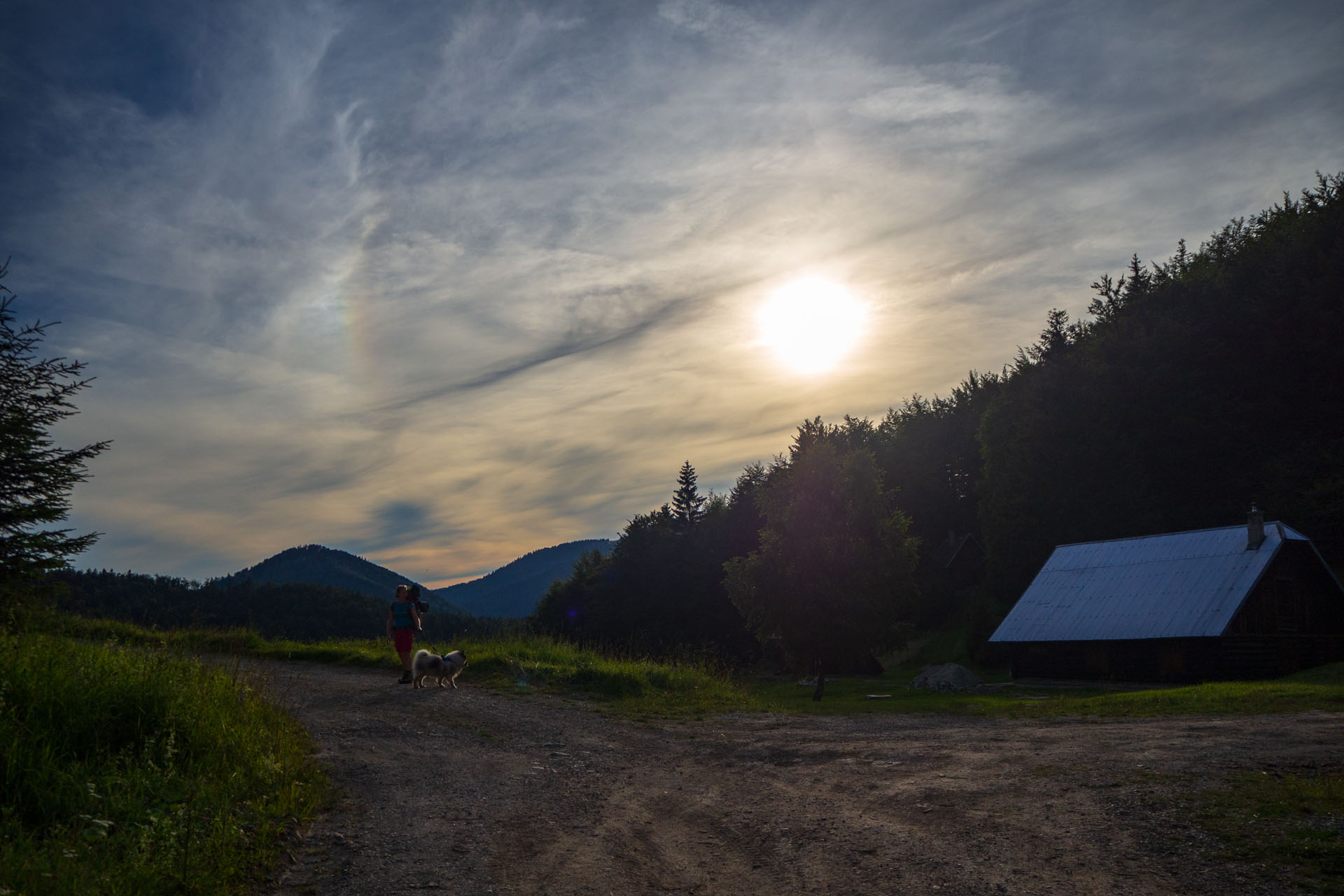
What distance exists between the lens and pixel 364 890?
17.7ft

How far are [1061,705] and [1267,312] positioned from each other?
38.6 m

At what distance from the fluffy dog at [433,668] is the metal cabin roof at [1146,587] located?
82.8 ft


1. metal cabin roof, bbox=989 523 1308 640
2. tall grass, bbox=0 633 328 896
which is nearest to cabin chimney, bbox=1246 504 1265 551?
metal cabin roof, bbox=989 523 1308 640

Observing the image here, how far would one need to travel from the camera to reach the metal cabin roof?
2928cm

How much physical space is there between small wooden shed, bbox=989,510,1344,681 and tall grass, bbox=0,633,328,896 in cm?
3086

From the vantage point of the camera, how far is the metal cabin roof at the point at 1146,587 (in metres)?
29.3

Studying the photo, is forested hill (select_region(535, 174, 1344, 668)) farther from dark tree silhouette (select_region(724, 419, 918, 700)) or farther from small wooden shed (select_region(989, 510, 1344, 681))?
small wooden shed (select_region(989, 510, 1344, 681))

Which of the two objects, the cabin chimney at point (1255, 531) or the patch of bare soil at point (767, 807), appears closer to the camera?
the patch of bare soil at point (767, 807)

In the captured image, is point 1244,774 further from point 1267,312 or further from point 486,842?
point 1267,312

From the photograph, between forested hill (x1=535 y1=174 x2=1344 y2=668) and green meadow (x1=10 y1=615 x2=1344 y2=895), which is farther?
forested hill (x1=535 y1=174 x2=1344 y2=668)

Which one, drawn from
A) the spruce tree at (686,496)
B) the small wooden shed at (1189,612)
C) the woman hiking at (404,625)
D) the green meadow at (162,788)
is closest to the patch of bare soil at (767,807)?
the green meadow at (162,788)

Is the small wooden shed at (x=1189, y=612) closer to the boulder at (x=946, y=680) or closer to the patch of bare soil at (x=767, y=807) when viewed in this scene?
the boulder at (x=946, y=680)

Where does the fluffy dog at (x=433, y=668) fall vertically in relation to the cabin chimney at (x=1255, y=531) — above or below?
below

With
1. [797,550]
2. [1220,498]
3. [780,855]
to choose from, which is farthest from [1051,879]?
[1220,498]
